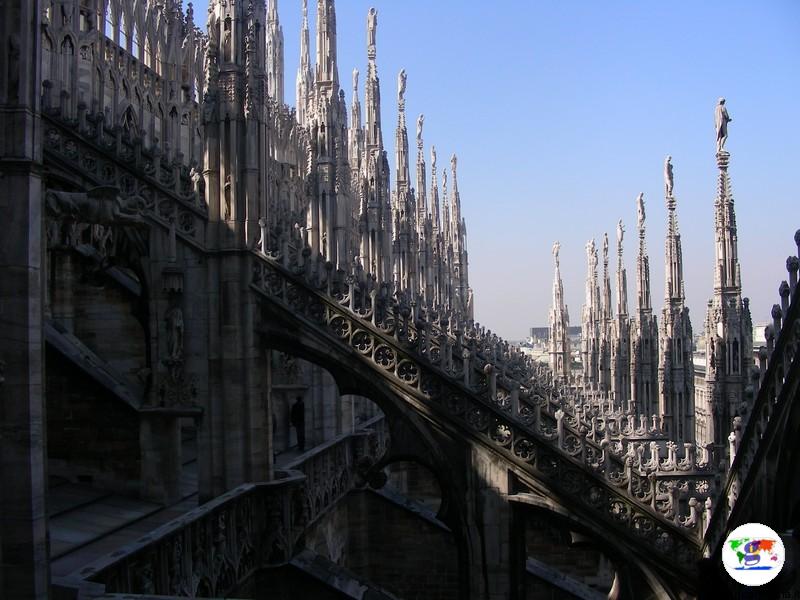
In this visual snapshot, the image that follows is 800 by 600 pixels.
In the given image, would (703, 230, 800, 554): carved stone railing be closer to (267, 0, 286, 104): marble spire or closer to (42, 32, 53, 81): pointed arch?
(42, 32, 53, 81): pointed arch

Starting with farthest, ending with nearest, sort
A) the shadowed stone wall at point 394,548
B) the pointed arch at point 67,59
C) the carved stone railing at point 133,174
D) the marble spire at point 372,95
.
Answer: the marble spire at point 372,95 < the pointed arch at point 67,59 < the shadowed stone wall at point 394,548 < the carved stone railing at point 133,174

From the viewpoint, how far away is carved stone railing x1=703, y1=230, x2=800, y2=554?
9258 mm

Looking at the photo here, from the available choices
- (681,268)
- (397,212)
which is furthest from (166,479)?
(397,212)

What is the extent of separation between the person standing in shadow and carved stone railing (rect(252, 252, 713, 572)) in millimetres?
6398

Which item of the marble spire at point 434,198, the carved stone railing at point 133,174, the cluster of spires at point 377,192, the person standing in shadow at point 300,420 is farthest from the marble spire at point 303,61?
the carved stone railing at point 133,174

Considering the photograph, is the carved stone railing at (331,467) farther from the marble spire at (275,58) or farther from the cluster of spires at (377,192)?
the marble spire at (275,58)

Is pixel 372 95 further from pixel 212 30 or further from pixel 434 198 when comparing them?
pixel 434 198

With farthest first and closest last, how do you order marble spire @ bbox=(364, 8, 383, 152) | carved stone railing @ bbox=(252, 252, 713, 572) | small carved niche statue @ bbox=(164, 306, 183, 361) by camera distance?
marble spire @ bbox=(364, 8, 383, 152) < small carved niche statue @ bbox=(164, 306, 183, 361) < carved stone railing @ bbox=(252, 252, 713, 572)

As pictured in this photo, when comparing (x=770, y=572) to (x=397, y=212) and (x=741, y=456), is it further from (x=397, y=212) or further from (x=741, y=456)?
(x=397, y=212)

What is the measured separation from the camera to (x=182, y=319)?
42.2 ft

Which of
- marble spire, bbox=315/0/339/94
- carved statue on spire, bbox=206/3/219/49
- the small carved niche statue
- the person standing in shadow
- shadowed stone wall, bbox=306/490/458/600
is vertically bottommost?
shadowed stone wall, bbox=306/490/458/600

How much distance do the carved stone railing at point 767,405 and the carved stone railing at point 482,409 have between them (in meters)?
0.59

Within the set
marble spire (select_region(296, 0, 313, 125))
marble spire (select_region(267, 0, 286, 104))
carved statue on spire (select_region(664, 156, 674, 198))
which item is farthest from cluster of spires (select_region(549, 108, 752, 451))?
marble spire (select_region(267, 0, 286, 104))

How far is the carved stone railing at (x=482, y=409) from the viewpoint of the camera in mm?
11531
